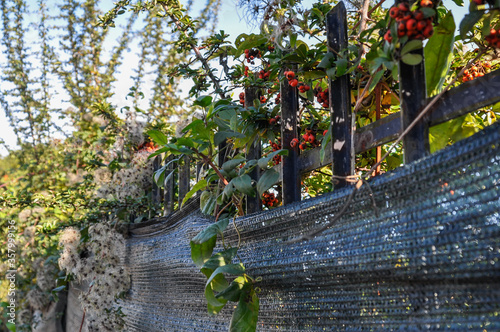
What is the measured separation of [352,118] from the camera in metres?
1.20

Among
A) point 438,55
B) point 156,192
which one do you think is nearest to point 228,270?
point 438,55

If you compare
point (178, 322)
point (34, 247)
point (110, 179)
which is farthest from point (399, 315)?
point (34, 247)

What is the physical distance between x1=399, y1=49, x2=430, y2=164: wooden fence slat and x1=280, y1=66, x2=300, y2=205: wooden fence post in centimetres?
52

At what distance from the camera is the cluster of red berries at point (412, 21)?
0.91 m

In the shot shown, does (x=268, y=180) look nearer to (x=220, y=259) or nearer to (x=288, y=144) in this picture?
(x=288, y=144)

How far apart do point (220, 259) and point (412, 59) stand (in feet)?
2.28

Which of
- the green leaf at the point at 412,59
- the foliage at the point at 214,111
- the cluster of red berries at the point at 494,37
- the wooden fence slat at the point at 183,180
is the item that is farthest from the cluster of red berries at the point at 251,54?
the cluster of red berries at the point at 494,37

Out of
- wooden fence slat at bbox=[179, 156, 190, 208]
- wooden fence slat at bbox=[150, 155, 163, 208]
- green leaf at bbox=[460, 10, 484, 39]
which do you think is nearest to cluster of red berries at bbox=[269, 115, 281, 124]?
green leaf at bbox=[460, 10, 484, 39]

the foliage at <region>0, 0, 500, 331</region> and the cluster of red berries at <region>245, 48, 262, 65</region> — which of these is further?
the cluster of red berries at <region>245, 48, 262, 65</region>

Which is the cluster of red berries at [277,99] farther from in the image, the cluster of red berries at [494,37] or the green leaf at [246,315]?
the cluster of red berries at [494,37]

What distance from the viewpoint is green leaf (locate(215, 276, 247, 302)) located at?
3.98ft

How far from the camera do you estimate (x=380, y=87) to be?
1.36 metres

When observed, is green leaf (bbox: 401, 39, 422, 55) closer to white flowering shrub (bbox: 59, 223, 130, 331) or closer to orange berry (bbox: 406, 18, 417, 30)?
orange berry (bbox: 406, 18, 417, 30)

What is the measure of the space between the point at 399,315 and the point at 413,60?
1.53 feet
